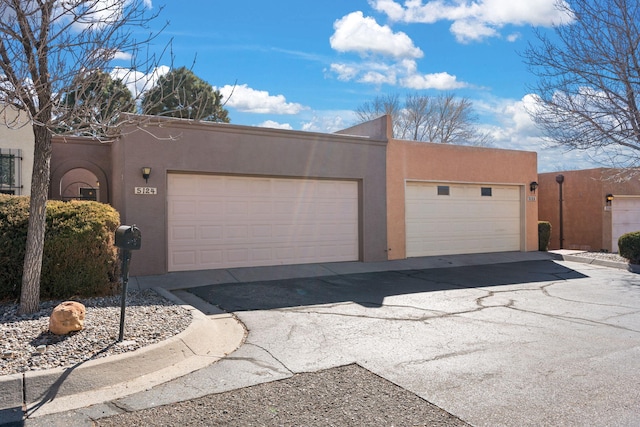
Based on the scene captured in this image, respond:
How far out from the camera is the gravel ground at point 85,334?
433 centimetres

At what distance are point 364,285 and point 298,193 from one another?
3415mm

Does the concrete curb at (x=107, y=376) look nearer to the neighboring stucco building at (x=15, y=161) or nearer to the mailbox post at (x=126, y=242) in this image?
the mailbox post at (x=126, y=242)

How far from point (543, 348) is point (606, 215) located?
1585cm

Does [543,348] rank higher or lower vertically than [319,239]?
lower

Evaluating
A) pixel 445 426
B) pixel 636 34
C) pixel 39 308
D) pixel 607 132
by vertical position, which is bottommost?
pixel 445 426

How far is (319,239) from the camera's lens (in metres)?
12.1

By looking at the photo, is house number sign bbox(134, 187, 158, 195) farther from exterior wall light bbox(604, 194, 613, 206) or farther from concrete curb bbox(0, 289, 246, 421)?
exterior wall light bbox(604, 194, 613, 206)

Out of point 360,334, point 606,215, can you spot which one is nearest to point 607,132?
point 606,215

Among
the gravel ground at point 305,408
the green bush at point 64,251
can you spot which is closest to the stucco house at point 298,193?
the green bush at point 64,251

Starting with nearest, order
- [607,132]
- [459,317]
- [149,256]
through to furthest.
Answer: [459,317]
[149,256]
[607,132]

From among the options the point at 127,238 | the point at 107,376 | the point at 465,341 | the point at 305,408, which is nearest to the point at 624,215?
the point at 465,341

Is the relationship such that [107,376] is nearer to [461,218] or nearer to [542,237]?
[461,218]

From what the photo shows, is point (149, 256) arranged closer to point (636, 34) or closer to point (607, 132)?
point (607, 132)

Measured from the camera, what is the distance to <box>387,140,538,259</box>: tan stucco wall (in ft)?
43.0
